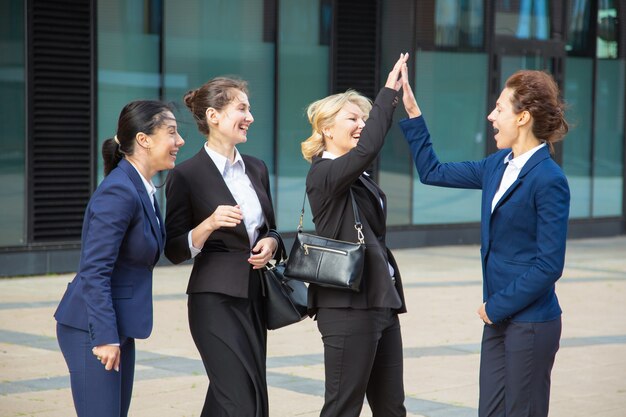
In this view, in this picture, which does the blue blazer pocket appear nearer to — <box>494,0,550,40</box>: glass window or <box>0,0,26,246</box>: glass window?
<box>0,0,26,246</box>: glass window

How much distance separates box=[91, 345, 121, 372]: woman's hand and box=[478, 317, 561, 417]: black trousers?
1.51 meters

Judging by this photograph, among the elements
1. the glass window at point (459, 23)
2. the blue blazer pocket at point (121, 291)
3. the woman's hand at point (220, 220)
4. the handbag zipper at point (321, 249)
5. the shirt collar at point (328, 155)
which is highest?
the glass window at point (459, 23)

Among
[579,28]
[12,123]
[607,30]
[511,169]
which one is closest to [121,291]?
[511,169]

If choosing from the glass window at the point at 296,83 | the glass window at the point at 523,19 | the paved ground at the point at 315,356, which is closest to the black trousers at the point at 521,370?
the paved ground at the point at 315,356

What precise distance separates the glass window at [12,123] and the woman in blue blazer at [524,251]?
31.5ft

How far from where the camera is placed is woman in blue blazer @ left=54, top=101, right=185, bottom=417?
4.20 metres

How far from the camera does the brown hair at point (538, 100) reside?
452cm

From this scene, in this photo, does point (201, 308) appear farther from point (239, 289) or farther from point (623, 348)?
point (623, 348)

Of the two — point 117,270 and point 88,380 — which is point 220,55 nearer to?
point 117,270

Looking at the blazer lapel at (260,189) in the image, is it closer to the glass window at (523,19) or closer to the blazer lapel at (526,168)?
the blazer lapel at (526,168)

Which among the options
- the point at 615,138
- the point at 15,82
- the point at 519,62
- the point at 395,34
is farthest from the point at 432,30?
the point at 15,82

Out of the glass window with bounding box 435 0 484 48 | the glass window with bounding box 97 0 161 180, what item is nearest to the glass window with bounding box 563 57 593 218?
the glass window with bounding box 435 0 484 48

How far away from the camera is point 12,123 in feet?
43.6

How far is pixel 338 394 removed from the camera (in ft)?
15.9
